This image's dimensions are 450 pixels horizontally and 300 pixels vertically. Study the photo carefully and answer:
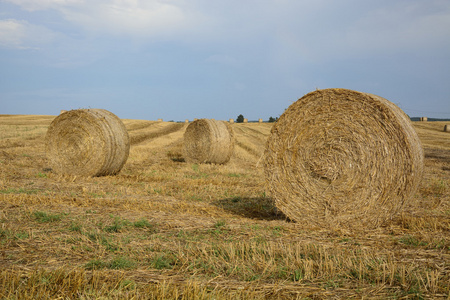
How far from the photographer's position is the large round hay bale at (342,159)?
649 cm

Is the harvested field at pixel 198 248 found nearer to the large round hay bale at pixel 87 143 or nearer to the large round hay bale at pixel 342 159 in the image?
the large round hay bale at pixel 342 159

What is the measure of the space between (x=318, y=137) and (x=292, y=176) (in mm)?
796

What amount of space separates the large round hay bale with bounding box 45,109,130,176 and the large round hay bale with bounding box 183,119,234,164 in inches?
158

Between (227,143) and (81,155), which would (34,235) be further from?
(227,143)

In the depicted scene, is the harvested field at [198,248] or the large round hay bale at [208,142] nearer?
the harvested field at [198,248]

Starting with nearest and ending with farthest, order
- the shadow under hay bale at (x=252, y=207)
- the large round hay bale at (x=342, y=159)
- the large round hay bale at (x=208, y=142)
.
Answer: the large round hay bale at (x=342, y=159) → the shadow under hay bale at (x=252, y=207) → the large round hay bale at (x=208, y=142)

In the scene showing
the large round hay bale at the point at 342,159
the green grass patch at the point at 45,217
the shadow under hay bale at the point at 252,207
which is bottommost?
the shadow under hay bale at the point at 252,207

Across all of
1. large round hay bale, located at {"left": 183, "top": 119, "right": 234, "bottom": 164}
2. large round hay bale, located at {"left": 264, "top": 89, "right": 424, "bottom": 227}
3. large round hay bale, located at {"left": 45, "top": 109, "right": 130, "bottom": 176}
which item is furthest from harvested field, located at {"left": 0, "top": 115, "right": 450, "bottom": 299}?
large round hay bale, located at {"left": 183, "top": 119, "right": 234, "bottom": 164}

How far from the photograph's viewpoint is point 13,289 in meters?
3.80

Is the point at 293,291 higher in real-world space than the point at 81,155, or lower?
lower

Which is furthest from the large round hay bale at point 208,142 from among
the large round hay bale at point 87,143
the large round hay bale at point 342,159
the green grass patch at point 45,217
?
the green grass patch at point 45,217

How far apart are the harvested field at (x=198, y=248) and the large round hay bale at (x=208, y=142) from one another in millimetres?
6047

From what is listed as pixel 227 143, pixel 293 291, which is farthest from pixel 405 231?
pixel 227 143

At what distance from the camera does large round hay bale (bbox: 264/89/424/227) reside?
649cm
